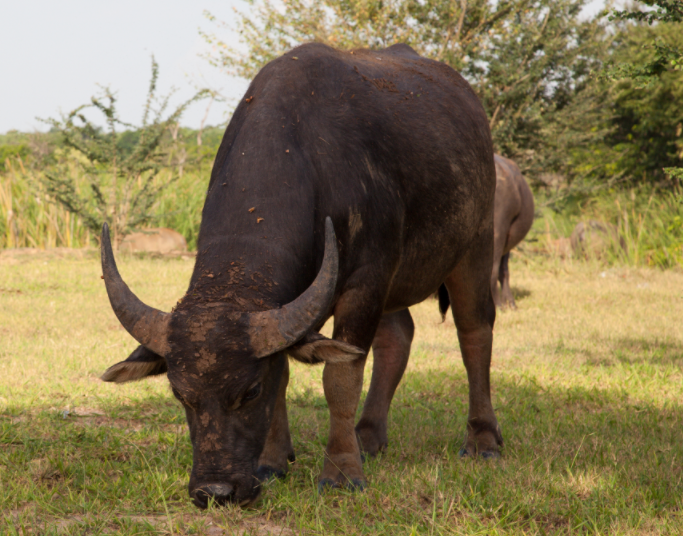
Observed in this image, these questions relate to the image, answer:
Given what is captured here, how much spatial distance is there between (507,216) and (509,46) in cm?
638

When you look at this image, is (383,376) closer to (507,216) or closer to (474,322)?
(474,322)

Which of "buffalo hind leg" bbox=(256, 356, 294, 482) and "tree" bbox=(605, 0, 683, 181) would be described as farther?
"tree" bbox=(605, 0, 683, 181)

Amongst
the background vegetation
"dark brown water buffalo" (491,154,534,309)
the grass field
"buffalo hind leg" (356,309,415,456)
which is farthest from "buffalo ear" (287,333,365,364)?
the background vegetation

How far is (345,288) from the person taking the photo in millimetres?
3514

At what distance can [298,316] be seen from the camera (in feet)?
9.27

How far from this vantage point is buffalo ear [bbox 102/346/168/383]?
3057mm

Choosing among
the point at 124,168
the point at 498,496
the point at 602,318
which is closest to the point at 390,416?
the point at 498,496

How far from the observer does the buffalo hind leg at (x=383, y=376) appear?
172 inches

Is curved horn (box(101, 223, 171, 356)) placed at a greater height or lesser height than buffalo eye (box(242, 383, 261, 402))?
greater

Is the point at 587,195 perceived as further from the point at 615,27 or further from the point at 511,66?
the point at 511,66

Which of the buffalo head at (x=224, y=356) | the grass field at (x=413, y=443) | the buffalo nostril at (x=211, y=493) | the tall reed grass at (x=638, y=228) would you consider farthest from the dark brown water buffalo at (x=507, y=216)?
the buffalo nostril at (x=211, y=493)

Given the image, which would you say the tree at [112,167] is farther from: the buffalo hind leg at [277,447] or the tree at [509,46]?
the buffalo hind leg at [277,447]

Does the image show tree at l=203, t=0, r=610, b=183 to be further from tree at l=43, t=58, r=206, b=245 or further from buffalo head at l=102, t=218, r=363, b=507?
buffalo head at l=102, t=218, r=363, b=507

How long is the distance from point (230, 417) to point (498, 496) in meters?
1.41
